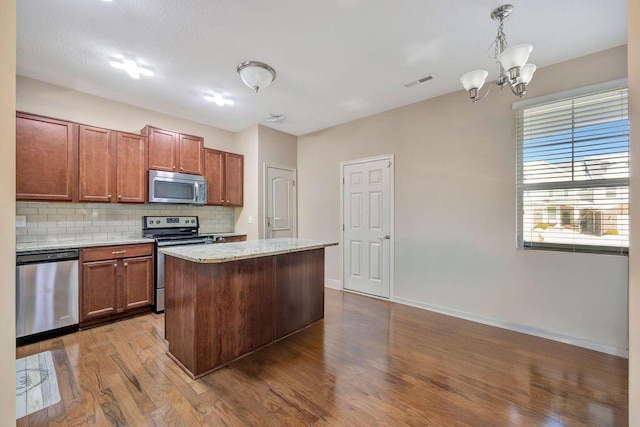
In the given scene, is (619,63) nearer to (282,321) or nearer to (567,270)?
(567,270)

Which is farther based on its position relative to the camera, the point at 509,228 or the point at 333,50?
the point at 509,228

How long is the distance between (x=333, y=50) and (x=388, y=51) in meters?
0.50

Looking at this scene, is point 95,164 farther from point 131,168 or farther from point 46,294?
point 46,294

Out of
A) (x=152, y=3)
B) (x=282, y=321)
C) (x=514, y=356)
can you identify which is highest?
(x=152, y=3)

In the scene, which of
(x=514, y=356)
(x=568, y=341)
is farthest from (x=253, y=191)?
(x=568, y=341)

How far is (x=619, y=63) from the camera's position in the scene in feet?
7.64

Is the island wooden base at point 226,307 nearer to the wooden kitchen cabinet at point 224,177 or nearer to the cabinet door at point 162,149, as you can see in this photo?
the cabinet door at point 162,149

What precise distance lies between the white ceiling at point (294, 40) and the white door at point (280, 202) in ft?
5.19

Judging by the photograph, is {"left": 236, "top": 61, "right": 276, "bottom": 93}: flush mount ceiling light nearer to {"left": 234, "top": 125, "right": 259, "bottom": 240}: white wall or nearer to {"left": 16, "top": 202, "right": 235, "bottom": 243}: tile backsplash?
{"left": 234, "top": 125, "right": 259, "bottom": 240}: white wall

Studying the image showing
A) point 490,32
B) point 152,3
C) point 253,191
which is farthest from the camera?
point 253,191

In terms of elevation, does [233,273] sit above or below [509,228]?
below

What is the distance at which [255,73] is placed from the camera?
2572mm

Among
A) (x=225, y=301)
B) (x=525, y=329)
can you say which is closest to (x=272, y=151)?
(x=225, y=301)

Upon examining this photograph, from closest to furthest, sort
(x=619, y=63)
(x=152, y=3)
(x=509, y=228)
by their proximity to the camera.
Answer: (x=152, y=3), (x=619, y=63), (x=509, y=228)
